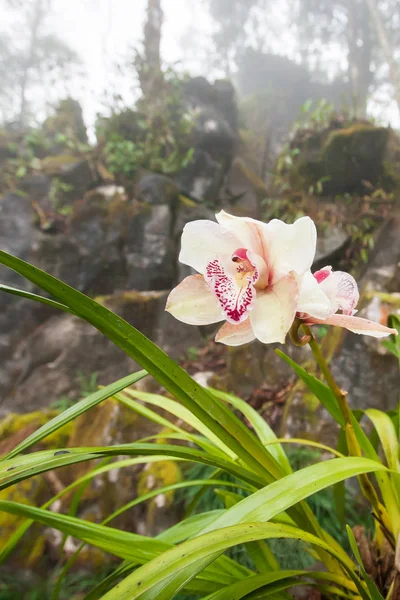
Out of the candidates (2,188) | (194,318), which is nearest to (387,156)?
(194,318)

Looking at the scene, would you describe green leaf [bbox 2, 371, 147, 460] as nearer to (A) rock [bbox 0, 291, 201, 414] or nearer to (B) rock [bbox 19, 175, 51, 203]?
(A) rock [bbox 0, 291, 201, 414]

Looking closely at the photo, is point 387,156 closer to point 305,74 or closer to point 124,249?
point 124,249

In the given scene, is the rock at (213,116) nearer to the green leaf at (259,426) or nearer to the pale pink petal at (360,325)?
the green leaf at (259,426)

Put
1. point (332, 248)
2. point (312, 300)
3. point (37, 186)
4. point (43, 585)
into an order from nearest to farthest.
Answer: point (312, 300)
point (43, 585)
point (332, 248)
point (37, 186)

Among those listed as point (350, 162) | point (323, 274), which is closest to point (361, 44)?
point (350, 162)

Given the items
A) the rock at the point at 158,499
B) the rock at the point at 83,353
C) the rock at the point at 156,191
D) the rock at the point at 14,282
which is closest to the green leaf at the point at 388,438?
the rock at the point at 158,499

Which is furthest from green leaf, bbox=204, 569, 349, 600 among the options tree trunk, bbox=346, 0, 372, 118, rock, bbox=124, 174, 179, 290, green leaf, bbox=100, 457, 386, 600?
tree trunk, bbox=346, 0, 372, 118

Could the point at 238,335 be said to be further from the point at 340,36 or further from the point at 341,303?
the point at 340,36
